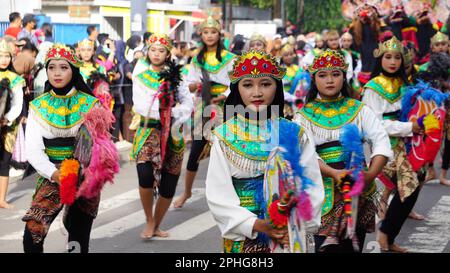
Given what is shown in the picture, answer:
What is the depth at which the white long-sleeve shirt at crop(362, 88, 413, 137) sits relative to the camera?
8.27 metres

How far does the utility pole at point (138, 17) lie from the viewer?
791 inches

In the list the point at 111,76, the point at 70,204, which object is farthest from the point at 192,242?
the point at 111,76

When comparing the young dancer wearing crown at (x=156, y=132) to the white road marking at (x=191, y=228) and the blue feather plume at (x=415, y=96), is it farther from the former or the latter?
the blue feather plume at (x=415, y=96)

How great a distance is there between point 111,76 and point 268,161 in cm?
1179

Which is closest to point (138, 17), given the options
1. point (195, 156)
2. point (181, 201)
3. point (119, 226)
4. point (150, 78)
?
point (195, 156)

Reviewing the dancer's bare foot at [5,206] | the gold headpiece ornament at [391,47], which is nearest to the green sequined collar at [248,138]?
the gold headpiece ornament at [391,47]

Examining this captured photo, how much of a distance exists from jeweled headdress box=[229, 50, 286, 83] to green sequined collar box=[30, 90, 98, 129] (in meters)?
1.98

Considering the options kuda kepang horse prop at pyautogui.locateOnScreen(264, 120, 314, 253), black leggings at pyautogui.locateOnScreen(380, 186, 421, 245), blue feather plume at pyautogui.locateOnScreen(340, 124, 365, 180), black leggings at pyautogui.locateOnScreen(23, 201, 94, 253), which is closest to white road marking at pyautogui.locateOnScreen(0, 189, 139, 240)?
black leggings at pyautogui.locateOnScreen(23, 201, 94, 253)

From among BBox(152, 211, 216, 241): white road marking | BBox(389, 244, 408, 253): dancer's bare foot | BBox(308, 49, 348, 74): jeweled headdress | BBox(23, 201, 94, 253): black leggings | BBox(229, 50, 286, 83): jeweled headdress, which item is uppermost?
BBox(229, 50, 286, 83): jeweled headdress

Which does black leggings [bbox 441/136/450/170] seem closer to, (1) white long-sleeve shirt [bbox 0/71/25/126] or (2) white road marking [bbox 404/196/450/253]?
(2) white road marking [bbox 404/196/450/253]

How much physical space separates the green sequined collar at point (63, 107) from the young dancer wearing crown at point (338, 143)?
1.63 meters

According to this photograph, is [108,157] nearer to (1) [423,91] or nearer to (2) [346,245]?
(2) [346,245]

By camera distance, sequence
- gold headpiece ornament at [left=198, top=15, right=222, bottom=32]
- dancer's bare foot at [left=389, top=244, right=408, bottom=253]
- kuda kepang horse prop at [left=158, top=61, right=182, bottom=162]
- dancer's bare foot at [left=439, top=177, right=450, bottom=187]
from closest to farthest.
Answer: dancer's bare foot at [left=389, top=244, right=408, bottom=253] → kuda kepang horse prop at [left=158, top=61, right=182, bottom=162] → gold headpiece ornament at [left=198, top=15, right=222, bottom=32] → dancer's bare foot at [left=439, top=177, right=450, bottom=187]

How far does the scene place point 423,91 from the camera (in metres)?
8.42
